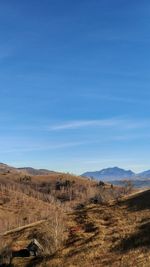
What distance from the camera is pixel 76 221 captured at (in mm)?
62188

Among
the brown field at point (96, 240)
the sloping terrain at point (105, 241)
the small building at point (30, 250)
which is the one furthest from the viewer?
the small building at point (30, 250)

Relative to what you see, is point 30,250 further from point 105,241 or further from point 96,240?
point 105,241

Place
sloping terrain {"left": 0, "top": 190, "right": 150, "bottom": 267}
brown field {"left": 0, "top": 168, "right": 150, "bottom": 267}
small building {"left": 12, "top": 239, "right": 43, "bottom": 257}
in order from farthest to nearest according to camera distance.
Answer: small building {"left": 12, "top": 239, "right": 43, "bottom": 257} → brown field {"left": 0, "top": 168, "right": 150, "bottom": 267} → sloping terrain {"left": 0, "top": 190, "right": 150, "bottom": 267}

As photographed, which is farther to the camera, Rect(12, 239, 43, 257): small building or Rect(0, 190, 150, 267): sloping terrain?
Rect(12, 239, 43, 257): small building

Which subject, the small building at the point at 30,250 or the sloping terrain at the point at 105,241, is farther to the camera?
the small building at the point at 30,250

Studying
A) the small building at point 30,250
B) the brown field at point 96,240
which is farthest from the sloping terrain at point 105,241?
the small building at point 30,250

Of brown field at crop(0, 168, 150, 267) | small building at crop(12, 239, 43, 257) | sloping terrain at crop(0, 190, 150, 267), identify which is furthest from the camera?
small building at crop(12, 239, 43, 257)

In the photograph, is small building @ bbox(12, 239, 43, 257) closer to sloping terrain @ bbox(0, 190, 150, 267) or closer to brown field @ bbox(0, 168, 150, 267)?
brown field @ bbox(0, 168, 150, 267)

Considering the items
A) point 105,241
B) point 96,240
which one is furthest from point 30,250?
point 105,241

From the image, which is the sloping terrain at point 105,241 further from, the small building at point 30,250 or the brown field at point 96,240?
the small building at point 30,250

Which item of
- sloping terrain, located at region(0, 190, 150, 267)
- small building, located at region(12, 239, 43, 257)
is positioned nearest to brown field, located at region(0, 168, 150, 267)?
sloping terrain, located at region(0, 190, 150, 267)

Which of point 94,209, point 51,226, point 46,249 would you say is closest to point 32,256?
point 46,249

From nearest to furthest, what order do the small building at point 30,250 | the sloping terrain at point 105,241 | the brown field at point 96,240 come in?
the sloping terrain at point 105,241 → the brown field at point 96,240 → the small building at point 30,250

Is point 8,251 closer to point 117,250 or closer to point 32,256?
point 32,256
